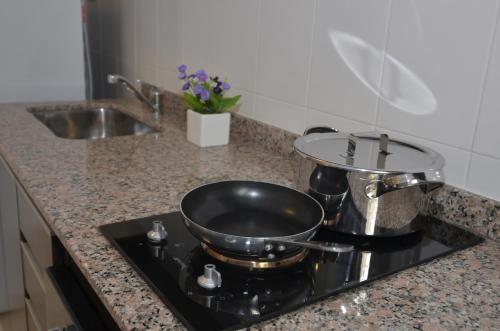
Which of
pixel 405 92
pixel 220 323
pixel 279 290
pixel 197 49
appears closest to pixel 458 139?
pixel 405 92

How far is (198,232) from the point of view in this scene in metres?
0.76

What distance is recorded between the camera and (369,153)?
94cm

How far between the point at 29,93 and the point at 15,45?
0.22m

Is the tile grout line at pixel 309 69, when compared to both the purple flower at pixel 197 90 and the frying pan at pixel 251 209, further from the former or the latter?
the frying pan at pixel 251 209

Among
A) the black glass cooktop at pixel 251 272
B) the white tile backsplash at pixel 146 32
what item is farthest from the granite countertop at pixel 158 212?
the white tile backsplash at pixel 146 32

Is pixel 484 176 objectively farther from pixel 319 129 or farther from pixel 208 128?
pixel 208 128

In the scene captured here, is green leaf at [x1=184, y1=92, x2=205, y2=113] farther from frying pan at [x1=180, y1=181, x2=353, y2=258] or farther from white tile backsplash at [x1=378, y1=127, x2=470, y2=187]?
white tile backsplash at [x1=378, y1=127, x2=470, y2=187]

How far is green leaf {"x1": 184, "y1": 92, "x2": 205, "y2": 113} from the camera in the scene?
150 cm

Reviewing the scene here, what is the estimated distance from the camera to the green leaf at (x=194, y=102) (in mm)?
1504

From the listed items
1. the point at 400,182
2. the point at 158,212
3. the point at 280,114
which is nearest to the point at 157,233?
the point at 158,212

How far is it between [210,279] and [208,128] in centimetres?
85

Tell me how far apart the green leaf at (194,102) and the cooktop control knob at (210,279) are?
88cm

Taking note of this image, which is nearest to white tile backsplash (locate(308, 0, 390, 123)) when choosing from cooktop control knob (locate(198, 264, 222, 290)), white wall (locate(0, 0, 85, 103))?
cooktop control knob (locate(198, 264, 222, 290))

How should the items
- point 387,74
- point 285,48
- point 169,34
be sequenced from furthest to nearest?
point 169,34 → point 285,48 → point 387,74
